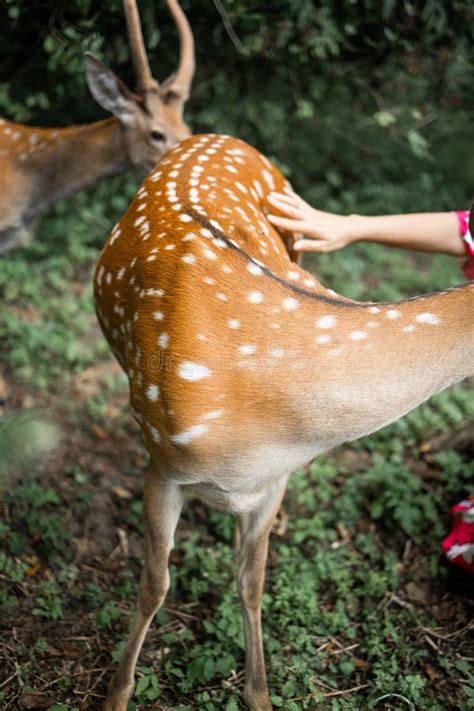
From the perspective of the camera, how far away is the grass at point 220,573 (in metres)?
2.49

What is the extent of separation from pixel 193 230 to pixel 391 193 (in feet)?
14.0

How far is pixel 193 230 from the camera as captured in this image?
7.23 ft

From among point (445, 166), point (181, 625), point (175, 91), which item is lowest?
point (445, 166)

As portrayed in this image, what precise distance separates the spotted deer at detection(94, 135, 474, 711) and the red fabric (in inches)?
40.5

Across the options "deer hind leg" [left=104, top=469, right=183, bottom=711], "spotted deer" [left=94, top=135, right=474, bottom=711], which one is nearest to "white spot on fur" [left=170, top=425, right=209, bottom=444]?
"spotted deer" [left=94, top=135, right=474, bottom=711]

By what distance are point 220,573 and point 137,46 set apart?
2587 mm

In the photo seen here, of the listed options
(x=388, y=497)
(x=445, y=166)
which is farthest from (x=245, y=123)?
(x=388, y=497)

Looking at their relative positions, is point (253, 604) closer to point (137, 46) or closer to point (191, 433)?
point (191, 433)

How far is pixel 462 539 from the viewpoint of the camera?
115 inches

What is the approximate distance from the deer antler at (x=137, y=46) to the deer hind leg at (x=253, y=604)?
2429 mm

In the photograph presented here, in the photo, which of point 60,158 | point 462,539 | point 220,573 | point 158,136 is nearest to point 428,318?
point 462,539

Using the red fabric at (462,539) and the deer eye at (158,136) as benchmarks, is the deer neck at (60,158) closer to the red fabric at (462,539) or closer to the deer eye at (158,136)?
the deer eye at (158,136)

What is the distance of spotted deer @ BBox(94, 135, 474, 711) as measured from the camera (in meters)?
1.85

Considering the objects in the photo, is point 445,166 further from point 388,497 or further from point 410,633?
point 410,633
